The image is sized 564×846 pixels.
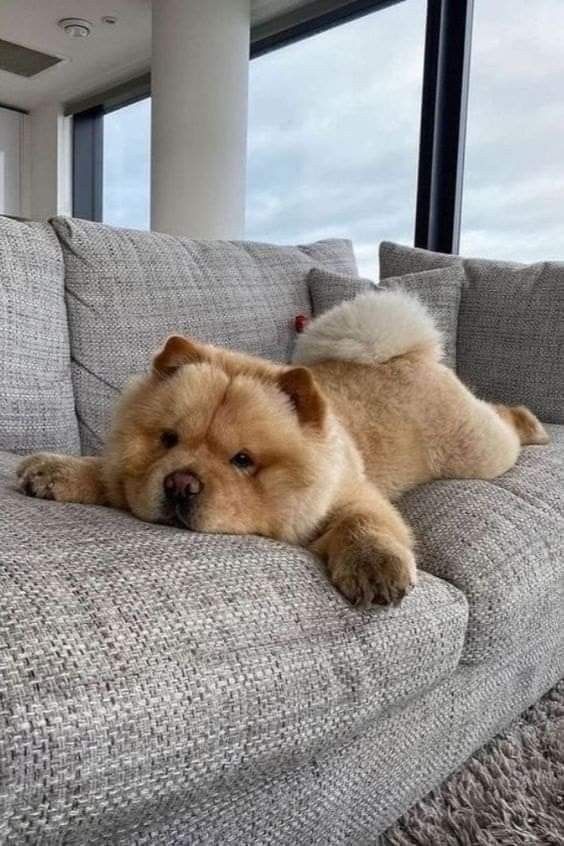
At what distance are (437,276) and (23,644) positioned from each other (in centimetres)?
213

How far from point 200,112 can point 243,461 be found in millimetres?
3793

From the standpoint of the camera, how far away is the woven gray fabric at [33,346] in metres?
1.65

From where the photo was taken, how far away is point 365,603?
1016 mm

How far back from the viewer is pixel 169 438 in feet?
3.94

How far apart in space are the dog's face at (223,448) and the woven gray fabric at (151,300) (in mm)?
625

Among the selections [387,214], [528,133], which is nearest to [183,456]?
[528,133]

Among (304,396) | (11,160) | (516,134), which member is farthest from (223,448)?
(11,160)

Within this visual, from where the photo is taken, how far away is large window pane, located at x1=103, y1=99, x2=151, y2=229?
21.4 feet

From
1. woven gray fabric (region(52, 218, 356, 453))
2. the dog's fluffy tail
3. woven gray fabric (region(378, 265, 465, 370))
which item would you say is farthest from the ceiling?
the dog's fluffy tail

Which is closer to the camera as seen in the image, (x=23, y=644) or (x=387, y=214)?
(x=23, y=644)

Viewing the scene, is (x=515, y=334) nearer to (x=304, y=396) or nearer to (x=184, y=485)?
(x=304, y=396)

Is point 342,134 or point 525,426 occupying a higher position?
point 342,134

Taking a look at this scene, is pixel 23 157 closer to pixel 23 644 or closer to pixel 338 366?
pixel 338 366

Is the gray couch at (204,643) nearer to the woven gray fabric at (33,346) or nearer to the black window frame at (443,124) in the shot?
the woven gray fabric at (33,346)
